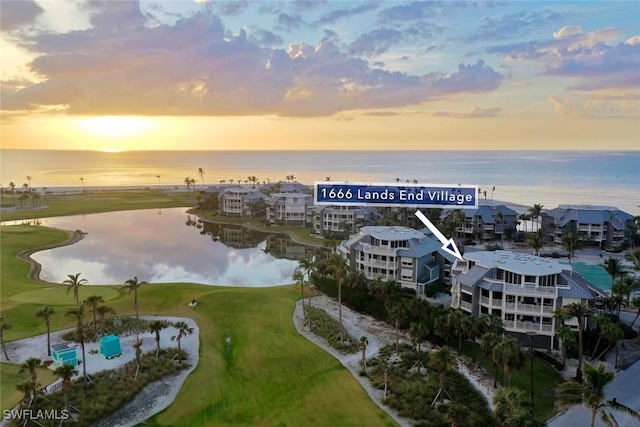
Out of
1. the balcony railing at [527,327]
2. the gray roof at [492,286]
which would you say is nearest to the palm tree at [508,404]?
the balcony railing at [527,327]

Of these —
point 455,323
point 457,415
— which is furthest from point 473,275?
point 457,415

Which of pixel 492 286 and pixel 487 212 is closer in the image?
pixel 492 286

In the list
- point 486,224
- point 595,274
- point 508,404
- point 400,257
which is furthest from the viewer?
point 486,224

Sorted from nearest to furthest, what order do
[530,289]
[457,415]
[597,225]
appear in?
[457,415] → [530,289] → [597,225]

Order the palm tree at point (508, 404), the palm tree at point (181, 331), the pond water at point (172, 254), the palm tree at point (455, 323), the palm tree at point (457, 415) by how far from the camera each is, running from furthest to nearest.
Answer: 1. the pond water at point (172, 254)
2. the palm tree at point (181, 331)
3. the palm tree at point (455, 323)
4. the palm tree at point (457, 415)
5. the palm tree at point (508, 404)

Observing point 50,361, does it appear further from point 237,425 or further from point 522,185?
point 522,185

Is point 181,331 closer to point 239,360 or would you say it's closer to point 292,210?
point 239,360

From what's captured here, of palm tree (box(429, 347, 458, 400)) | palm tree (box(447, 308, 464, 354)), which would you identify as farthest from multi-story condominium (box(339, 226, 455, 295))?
palm tree (box(429, 347, 458, 400))

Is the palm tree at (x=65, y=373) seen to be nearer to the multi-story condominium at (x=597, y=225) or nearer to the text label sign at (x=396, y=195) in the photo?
the text label sign at (x=396, y=195)
